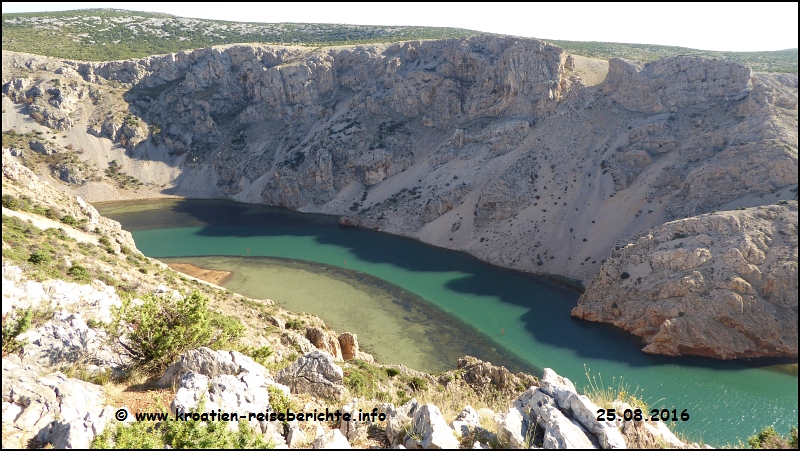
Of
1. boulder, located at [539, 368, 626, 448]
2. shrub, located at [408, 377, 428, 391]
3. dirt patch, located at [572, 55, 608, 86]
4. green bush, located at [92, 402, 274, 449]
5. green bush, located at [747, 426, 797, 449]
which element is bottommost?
shrub, located at [408, 377, 428, 391]

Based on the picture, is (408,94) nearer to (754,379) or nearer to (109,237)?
(109,237)

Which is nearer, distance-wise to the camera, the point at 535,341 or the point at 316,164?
the point at 535,341

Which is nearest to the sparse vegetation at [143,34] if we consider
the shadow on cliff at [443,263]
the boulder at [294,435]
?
the shadow on cliff at [443,263]

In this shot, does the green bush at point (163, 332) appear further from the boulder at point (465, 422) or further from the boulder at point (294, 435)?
the boulder at point (465, 422)

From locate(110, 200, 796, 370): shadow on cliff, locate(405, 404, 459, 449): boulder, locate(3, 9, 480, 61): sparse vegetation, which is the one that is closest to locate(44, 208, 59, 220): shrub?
locate(110, 200, 796, 370): shadow on cliff

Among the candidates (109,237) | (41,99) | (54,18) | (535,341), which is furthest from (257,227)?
(54,18)

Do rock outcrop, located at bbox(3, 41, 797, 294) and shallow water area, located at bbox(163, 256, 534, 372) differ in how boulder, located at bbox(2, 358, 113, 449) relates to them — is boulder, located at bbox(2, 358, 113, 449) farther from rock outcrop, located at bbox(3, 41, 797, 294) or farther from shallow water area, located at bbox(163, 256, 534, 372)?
rock outcrop, located at bbox(3, 41, 797, 294)

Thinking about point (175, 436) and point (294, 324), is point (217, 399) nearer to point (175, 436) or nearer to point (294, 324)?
point (175, 436)
